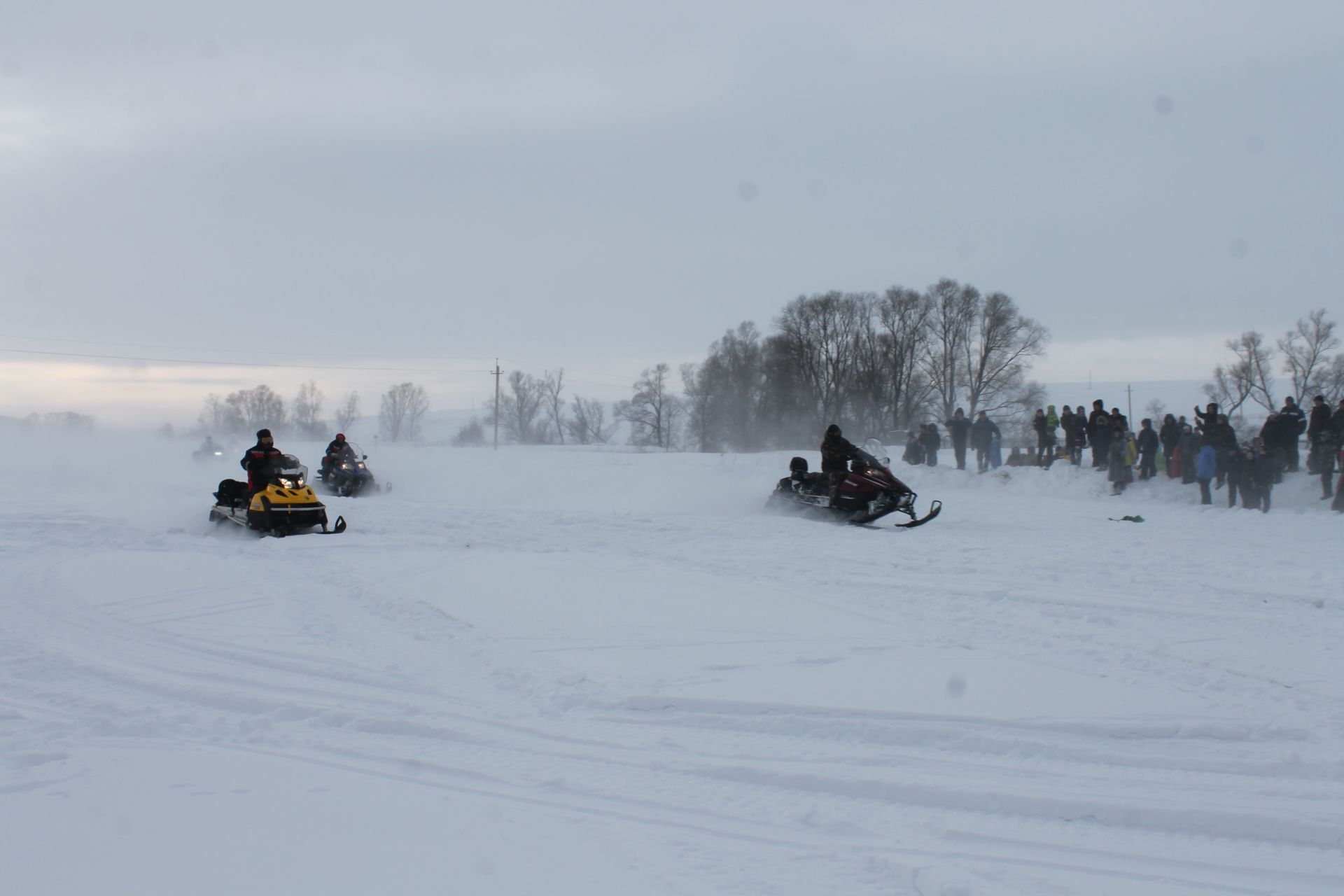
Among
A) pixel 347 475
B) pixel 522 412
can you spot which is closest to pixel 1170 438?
pixel 347 475

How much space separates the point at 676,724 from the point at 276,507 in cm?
962

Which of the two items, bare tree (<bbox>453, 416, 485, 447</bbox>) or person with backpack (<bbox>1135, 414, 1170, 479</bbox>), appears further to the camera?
bare tree (<bbox>453, 416, 485, 447</bbox>)

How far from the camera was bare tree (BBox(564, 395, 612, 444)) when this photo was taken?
9469 cm

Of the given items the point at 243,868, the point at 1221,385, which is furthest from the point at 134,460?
the point at 1221,385

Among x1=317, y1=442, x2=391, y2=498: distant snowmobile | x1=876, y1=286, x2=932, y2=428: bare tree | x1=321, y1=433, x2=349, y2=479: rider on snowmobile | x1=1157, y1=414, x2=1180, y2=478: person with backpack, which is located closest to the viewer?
x1=1157, y1=414, x2=1180, y2=478: person with backpack

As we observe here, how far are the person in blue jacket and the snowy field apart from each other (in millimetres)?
5156

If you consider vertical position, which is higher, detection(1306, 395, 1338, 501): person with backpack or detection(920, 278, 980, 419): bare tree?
detection(920, 278, 980, 419): bare tree

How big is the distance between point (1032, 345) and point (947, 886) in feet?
187

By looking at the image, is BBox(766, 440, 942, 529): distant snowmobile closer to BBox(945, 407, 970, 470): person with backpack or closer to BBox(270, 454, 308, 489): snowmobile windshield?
BBox(945, 407, 970, 470): person with backpack

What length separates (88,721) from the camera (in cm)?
478

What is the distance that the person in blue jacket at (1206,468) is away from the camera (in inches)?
599

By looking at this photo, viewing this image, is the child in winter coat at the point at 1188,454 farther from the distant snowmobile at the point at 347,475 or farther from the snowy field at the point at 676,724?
the distant snowmobile at the point at 347,475

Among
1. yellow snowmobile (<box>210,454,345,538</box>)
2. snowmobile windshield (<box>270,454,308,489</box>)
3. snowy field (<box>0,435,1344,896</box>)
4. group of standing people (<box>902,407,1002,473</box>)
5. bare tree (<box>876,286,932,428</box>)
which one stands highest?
bare tree (<box>876,286,932,428</box>)

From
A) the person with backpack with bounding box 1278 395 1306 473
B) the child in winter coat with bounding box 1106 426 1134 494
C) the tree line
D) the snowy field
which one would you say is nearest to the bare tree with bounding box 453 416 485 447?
the tree line
